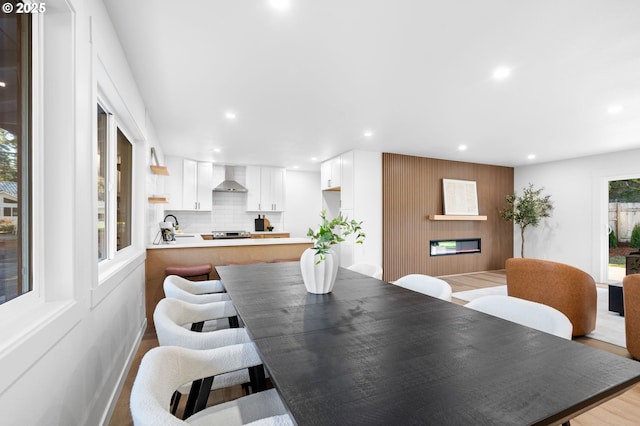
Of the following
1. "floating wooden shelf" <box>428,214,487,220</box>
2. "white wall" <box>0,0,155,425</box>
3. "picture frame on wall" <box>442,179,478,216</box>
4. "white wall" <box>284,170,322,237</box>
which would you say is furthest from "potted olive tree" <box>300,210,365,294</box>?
"white wall" <box>284,170,322,237</box>

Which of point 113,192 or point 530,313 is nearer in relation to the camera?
point 530,313

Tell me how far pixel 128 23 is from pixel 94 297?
5.61ft

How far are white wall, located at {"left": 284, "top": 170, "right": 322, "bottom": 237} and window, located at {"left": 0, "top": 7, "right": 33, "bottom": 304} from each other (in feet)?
20.6

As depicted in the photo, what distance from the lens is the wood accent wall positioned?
575 cm

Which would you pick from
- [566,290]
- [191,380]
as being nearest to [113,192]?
[191,380]

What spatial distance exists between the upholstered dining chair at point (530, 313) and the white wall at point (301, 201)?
6.03 m

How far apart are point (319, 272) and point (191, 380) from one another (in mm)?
887

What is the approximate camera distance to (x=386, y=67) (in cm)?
242

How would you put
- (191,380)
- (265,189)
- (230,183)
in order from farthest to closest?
(265,189)
(230,183)
(191,380)

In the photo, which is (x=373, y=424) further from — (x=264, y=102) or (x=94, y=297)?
(x=264, y=102)

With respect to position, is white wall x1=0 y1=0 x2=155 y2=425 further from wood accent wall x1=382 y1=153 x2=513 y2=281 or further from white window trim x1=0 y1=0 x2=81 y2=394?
wood accent wall x1=382 y1=153 x2=513 y2=281

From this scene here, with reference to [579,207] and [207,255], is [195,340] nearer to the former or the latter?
[207,255]

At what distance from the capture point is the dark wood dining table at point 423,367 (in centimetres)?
70

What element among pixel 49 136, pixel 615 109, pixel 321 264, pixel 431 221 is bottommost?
pixel 321 264
